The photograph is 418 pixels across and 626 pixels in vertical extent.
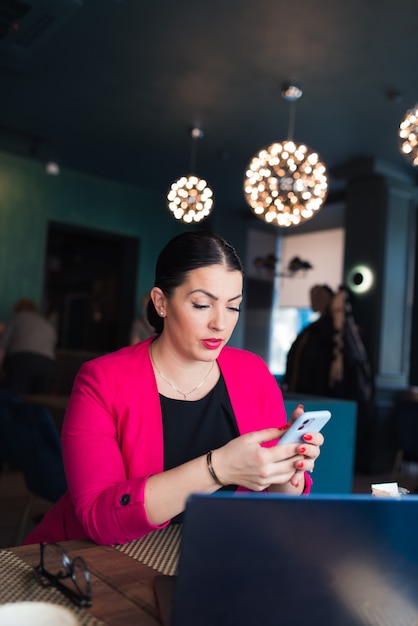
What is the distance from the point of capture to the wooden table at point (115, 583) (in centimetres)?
76


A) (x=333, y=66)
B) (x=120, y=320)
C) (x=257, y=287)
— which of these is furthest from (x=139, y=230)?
(x=333, y=66)

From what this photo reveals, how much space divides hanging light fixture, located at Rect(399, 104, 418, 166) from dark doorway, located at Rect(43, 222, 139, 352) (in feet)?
18.0

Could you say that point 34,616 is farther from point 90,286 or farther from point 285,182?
point 90,286

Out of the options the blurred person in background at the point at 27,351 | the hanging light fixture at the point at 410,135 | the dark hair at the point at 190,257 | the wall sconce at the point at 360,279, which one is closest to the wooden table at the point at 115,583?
the dark hair at the point at 190,257

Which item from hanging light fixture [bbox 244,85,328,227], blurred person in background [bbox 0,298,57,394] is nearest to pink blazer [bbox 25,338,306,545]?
hanging light fixture [bbox 244,85,328,227]

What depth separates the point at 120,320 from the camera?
310 inches

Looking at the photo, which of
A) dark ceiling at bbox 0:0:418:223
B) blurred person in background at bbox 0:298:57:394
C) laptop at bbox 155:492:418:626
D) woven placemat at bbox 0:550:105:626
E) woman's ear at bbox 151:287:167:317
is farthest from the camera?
blurred person in background at bbox 0:298:57:394

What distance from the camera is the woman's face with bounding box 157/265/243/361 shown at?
1.30 meters

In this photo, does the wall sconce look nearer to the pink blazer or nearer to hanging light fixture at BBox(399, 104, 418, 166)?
hanging light fixture at BBox(399, 104, 418, 166)

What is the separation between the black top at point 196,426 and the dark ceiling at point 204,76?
2757 mm

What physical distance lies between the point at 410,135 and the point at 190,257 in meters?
1.24

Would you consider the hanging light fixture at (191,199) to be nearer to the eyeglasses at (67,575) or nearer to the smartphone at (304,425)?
the smartphone at (304,425)

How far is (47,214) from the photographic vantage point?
6902 mm

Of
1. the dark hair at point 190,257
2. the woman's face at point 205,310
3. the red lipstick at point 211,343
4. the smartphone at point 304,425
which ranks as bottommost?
the smartphone at point 304,425
